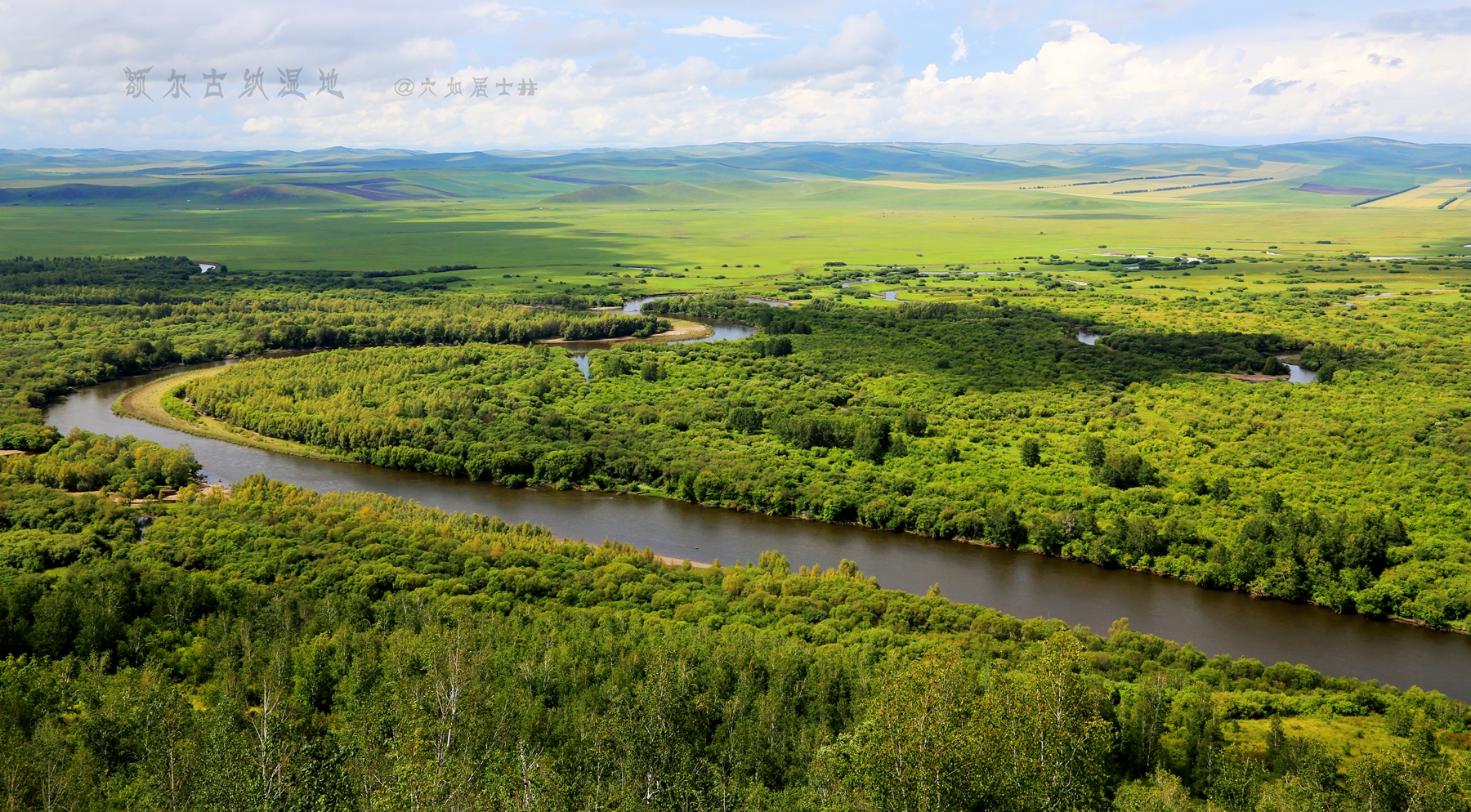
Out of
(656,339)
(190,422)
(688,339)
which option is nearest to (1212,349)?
(688,339)

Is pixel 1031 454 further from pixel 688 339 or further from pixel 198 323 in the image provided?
pixel 198 323

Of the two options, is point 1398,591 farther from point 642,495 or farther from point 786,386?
point 786,386

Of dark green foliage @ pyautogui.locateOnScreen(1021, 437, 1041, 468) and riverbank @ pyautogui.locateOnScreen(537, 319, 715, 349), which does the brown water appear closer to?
dark green foliage @ pyautogui.locateOnScreen(1021, 437, 1041, 468)

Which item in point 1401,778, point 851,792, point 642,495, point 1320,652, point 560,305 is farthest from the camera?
point 560,305

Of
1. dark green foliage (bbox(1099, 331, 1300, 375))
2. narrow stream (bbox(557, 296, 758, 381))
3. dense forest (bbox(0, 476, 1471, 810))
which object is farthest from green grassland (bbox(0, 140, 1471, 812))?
narrow stream (bbox(557, 296, 758, 381))

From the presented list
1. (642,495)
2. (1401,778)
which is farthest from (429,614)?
(1401,778)
